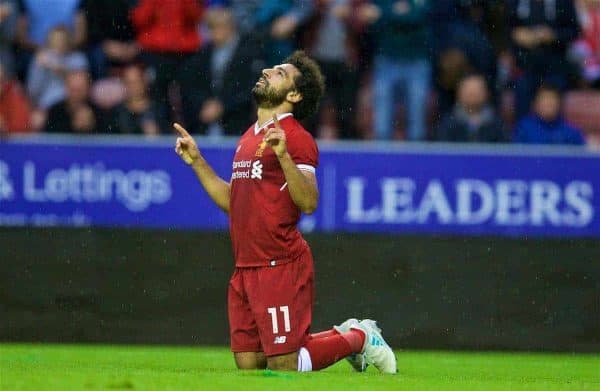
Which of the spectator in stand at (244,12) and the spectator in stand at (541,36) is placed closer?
the spectator in stand at (244,12)

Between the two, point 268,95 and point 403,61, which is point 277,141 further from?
point 403,61

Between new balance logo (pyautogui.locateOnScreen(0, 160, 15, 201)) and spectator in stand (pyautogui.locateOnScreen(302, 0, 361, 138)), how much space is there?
289 centimetres

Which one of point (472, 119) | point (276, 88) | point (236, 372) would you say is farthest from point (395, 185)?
point (236, 372)

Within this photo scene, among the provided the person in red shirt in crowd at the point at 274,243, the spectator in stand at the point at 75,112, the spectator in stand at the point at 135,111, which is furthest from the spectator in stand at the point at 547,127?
the person in red shirt in crowd at the point at 274,243

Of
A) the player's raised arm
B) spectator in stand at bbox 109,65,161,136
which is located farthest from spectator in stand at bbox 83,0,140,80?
the player's raised arm

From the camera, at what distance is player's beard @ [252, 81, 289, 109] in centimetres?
753

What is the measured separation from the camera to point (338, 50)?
1296 cm

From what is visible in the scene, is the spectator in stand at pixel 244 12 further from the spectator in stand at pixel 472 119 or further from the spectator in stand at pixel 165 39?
the spectator in stand at pixel 472 119

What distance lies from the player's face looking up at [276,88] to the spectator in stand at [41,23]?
224 inches

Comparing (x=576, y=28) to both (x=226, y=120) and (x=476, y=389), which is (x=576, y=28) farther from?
(x=476, y=389)

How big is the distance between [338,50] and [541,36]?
1.97m

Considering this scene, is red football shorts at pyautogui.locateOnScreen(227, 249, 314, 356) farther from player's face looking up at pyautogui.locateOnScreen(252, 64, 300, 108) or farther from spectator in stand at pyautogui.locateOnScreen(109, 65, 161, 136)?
spectator in stand at pyautogui.locateOnScreen(109, 65, 161, 136)

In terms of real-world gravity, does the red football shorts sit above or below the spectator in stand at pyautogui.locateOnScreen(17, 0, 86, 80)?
below

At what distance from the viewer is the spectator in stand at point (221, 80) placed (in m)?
12.6
